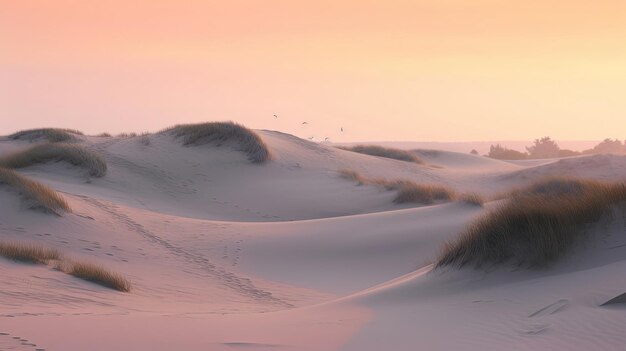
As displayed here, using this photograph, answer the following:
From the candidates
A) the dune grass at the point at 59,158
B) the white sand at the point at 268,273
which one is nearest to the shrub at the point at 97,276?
the white sand at the point at 268,273

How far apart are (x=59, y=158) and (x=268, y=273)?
11976 mm

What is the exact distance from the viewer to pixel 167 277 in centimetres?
1099

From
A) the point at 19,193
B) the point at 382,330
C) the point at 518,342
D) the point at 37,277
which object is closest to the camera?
the point at 518,342

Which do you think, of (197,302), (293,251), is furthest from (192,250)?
(197,302)

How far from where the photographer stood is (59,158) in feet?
73.3

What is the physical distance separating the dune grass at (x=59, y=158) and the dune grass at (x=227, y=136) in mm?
5699

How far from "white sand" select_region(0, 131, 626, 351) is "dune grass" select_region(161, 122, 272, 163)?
487mm

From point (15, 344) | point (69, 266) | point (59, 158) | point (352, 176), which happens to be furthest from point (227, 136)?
point (15, 344)

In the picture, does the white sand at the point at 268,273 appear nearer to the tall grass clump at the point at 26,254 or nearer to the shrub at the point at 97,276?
the shrub at the point at 97,276

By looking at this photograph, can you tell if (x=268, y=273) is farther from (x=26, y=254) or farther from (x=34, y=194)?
(x=34, y=194)

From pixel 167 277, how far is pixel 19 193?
3949mm

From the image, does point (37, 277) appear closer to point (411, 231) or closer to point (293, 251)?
point (293, 251)

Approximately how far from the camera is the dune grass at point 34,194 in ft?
42.9

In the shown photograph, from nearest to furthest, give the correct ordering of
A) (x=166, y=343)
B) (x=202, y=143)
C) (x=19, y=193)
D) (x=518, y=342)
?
(x=518, y=342)
(x=166, y=343)
(x=19, y=193)
(x=202, y=143)
